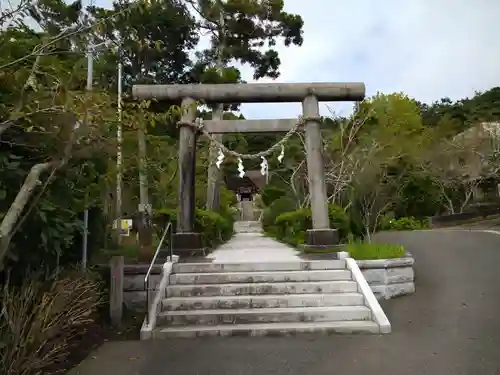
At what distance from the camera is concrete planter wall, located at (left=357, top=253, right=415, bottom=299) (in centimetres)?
781

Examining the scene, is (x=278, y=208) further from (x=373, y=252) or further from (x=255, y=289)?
(x=255, y=289)

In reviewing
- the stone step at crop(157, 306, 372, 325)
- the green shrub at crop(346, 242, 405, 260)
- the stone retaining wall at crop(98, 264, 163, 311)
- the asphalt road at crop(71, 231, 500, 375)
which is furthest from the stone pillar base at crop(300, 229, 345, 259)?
the stone retaining wall at crop(98, 264, 163, 311)

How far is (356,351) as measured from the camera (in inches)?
202

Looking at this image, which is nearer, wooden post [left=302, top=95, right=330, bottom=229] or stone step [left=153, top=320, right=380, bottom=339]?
stone step [left=153, top=320, right=380, bottom=339]

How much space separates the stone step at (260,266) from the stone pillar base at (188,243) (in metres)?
1.47

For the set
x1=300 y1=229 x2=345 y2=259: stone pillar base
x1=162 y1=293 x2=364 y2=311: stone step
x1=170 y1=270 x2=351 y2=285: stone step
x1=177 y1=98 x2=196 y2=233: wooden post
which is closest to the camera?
x1=162 y1=293 x2=364 y2=311: stone step

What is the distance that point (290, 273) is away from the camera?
7352mm

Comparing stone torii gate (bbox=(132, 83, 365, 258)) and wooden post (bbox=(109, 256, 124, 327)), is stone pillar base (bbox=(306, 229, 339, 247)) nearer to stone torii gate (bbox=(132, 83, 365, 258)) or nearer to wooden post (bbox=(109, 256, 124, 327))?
stone torii gate (bbox=(132, 83, 365, 258))

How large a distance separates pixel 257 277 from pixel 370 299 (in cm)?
181

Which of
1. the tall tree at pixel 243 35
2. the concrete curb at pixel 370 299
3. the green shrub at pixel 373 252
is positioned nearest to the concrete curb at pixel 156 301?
the concrete curb at pixel 370 299

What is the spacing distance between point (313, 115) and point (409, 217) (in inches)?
854

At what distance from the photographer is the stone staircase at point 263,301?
598 centimetres

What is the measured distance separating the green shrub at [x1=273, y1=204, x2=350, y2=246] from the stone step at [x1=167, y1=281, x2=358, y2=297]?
3.30 m

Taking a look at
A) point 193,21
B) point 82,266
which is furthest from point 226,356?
point 193,21
